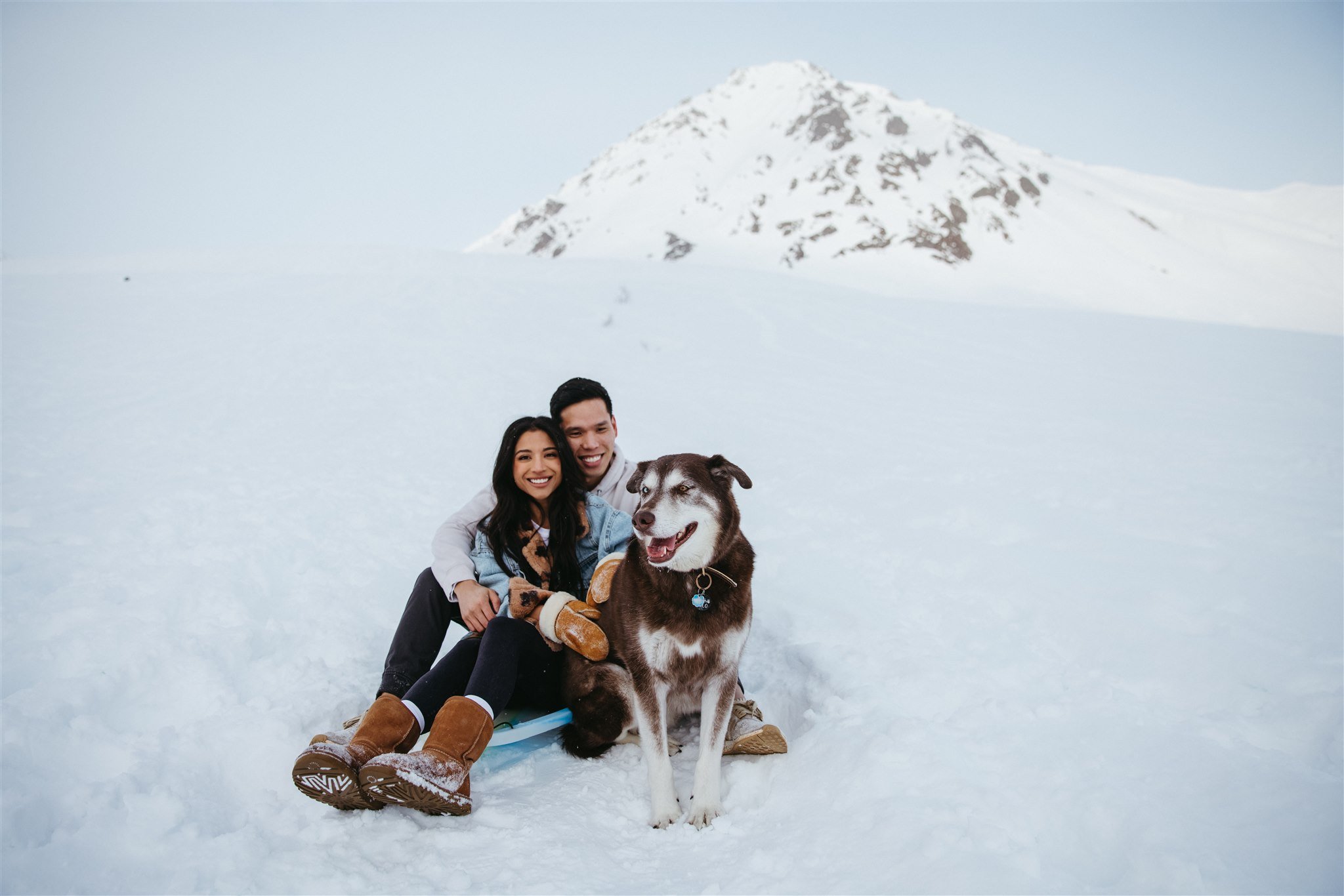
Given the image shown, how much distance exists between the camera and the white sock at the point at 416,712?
283cm

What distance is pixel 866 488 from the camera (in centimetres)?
684

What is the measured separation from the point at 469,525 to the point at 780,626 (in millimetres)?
2195

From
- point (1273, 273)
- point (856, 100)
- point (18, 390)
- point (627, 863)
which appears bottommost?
point (627, 863)

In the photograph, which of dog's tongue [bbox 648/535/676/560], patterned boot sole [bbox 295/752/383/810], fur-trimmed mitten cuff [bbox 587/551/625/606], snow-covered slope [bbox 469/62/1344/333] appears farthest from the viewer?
snow-covered slope [bbox 469/62/1344/333]

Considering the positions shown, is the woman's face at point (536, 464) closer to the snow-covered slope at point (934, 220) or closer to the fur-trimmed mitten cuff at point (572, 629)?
the fur-trimmed mitten cuff at point (572, 629)

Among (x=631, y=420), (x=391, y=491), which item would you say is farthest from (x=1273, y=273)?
(x=391, y=491)

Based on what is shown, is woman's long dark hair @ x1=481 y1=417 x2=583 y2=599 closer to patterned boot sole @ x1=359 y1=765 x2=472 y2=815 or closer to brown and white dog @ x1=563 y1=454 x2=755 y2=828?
brown and white dog @ x1=563 y1=454 x2=755 y2=828

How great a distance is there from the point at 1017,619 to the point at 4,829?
4.94 metres

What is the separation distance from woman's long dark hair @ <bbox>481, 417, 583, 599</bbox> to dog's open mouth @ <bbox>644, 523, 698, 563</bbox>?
831mm

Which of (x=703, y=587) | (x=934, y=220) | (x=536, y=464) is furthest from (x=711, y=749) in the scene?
(x=934, y=220)

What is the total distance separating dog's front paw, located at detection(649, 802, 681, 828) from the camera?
280 centimetres

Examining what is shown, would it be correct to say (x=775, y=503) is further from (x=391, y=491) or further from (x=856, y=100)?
(x=856, y=100)

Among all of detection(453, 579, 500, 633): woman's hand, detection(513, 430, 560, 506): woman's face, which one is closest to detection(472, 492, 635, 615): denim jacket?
→ detection(453, 579, 500, 633): woman's hand

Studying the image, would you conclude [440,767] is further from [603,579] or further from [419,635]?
[603,579]
